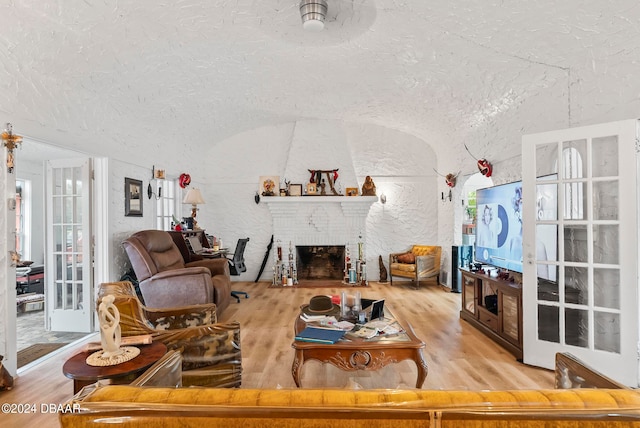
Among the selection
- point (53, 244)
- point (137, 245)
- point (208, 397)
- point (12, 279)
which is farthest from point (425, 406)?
point (53, 244)

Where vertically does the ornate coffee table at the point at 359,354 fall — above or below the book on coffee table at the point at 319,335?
below

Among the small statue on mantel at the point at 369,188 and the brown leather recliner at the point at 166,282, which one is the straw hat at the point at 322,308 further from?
the small statue on mantel at the point at 369,188

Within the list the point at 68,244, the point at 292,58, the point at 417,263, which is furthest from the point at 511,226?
the point at 68,244

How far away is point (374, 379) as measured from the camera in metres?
2.59

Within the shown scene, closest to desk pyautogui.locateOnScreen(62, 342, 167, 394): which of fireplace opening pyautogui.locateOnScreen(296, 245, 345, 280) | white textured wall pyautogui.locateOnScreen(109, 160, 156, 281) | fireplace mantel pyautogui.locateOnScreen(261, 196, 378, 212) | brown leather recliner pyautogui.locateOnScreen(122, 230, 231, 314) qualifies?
brown leather recliner pyautogui.locateOnScreen(122, 230, 231, 314)

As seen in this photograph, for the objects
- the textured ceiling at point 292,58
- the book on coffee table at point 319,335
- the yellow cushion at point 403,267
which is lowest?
the yellow cushion at point 403,267

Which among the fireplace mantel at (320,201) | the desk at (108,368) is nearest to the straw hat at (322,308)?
the desk at (108,368)

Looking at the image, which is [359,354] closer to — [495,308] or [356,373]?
[356,373]

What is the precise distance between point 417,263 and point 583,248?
3181mm

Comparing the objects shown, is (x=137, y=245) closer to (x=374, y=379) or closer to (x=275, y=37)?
(x=275, y=37)

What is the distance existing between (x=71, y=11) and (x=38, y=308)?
404 centimetres

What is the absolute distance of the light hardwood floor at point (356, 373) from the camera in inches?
97.4

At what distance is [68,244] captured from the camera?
12.6 feet

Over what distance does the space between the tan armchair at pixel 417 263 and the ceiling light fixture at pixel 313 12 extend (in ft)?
14.0
